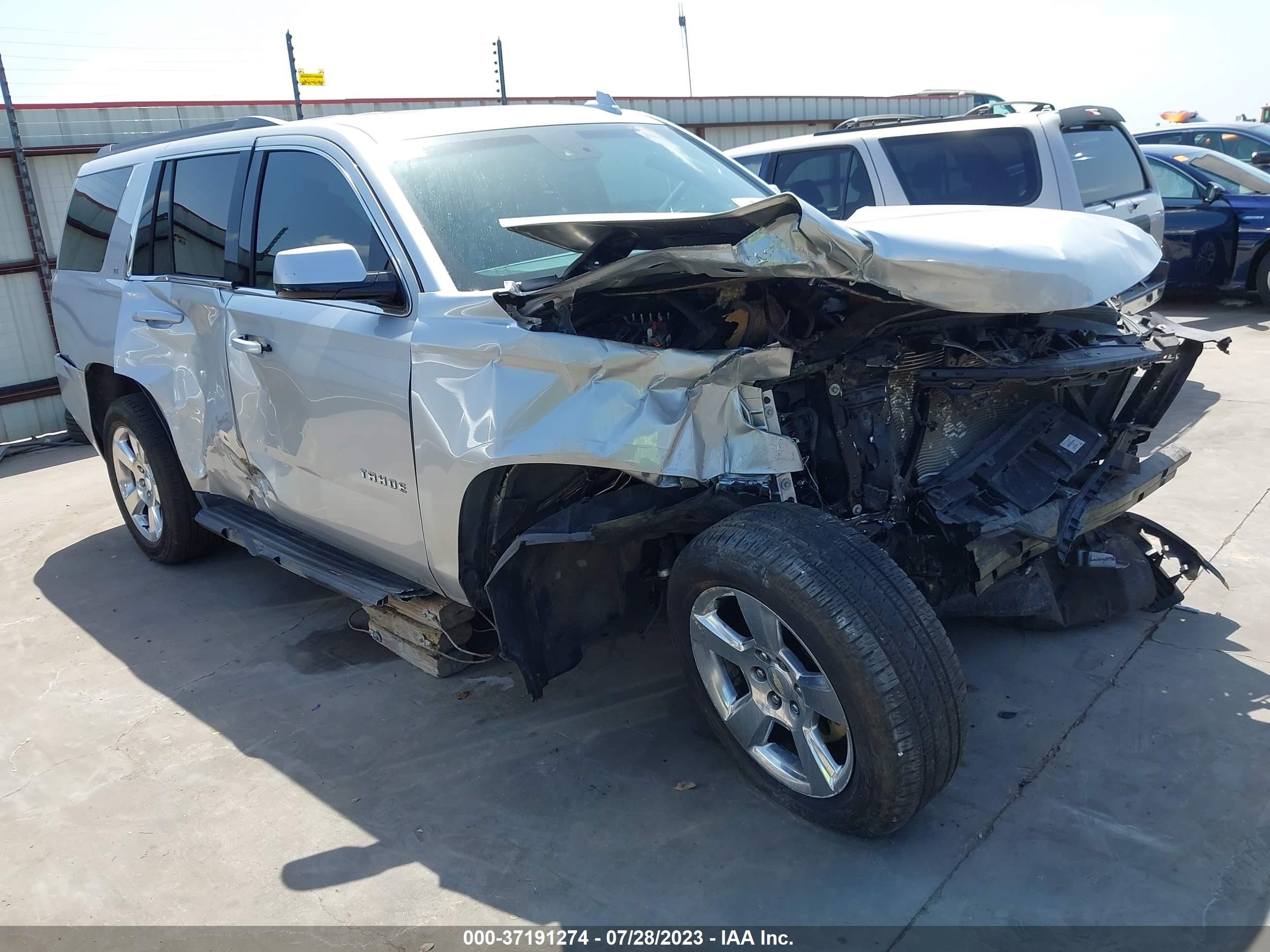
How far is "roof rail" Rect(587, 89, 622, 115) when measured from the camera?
14.7 ft

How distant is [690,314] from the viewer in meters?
3.00

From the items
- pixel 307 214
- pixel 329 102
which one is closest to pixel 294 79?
pixel 329 102

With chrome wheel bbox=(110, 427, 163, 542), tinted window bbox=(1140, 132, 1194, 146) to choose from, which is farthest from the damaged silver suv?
tinted window bbox=(1140, 132, 1194, 146)

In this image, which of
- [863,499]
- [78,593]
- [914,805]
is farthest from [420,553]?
[78,593]

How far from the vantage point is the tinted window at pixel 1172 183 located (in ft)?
31.4

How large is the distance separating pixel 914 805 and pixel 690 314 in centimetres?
149

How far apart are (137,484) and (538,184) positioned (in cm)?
304

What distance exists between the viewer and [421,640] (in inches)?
155

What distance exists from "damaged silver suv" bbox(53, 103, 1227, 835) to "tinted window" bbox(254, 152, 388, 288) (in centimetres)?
2

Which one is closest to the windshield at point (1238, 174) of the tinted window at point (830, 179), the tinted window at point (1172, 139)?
the tinted window at point (1172, 139)

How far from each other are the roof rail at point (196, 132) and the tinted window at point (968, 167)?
14.1 ft

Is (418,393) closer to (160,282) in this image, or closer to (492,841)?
(492,841)

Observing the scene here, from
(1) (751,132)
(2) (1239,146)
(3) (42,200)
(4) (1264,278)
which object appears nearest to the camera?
(3) (42,200)

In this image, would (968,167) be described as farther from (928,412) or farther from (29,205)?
(29,205)
